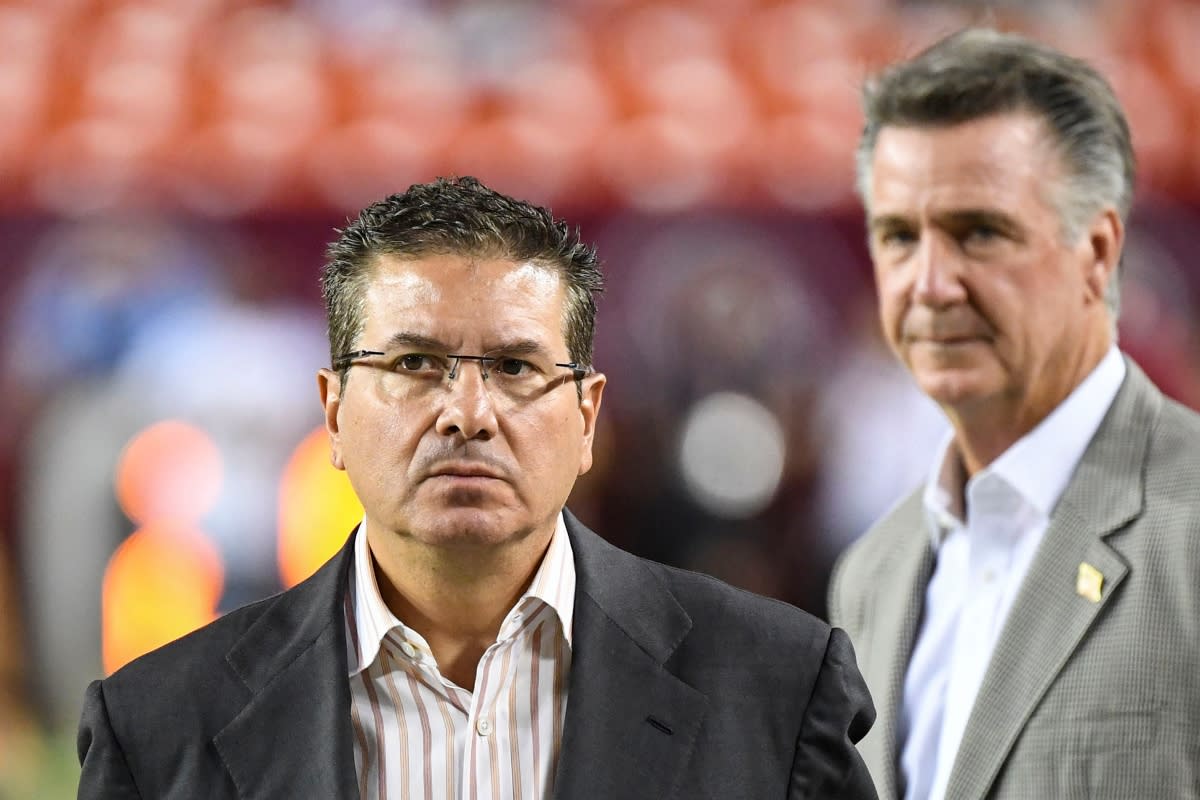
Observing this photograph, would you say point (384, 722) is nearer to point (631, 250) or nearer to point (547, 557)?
point (547, 557)

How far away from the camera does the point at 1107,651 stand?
186 centimetres

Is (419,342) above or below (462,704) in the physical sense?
above

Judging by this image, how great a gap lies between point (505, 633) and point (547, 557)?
0.30 feet

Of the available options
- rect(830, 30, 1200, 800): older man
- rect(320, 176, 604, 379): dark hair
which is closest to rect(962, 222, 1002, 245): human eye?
rect(830, 30, 1200, 800): older man

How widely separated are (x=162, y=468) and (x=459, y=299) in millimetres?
3492

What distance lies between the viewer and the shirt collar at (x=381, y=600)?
4.98 ft

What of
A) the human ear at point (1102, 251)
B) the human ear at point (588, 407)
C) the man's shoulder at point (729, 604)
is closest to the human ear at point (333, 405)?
the human ear at point (588, 407)

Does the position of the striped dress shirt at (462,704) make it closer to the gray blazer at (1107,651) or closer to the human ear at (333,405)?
the human ear at (333,405)

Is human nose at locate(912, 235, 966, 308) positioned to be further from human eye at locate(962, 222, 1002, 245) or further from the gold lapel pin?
the gold lapel pin

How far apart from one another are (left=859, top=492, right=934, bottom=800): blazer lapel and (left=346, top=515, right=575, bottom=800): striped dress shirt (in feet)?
2.36

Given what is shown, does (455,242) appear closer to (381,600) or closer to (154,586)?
(381,600)

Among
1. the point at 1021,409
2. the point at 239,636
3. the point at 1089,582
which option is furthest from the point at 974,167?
the point at 239,636

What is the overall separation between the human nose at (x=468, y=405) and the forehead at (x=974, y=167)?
A: 0.90 metres

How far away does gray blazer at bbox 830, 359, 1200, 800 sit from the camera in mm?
1796
